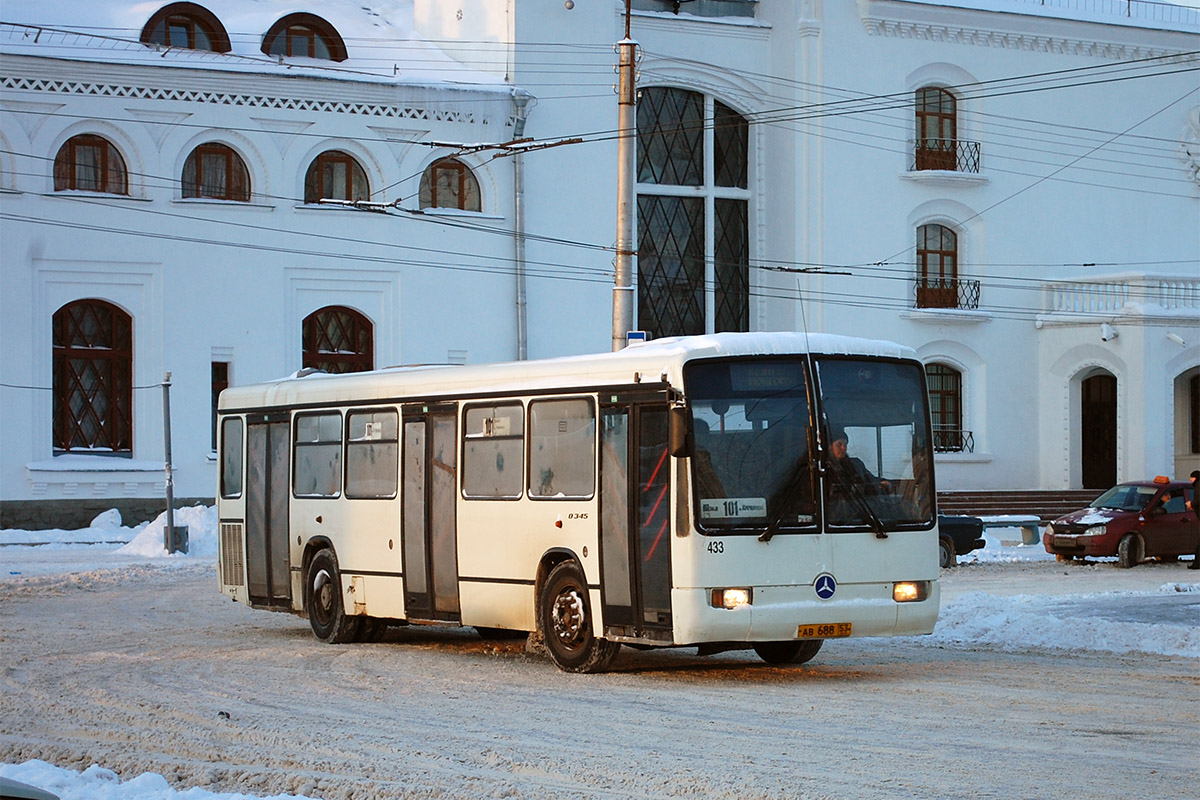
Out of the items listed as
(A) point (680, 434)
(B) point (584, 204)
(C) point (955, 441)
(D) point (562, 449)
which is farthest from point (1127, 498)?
(A) point (680, 434)

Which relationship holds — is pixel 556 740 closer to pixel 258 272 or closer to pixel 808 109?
pixel 258 272

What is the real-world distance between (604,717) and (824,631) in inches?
107

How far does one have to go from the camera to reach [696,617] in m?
13.4

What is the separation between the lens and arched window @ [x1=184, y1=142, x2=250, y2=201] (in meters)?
37.6

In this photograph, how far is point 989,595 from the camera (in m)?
20.4

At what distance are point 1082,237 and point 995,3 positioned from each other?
22.2 ft

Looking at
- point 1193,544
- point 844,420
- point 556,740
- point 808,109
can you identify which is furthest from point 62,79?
point 556,740

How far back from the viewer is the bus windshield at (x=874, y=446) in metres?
14.0

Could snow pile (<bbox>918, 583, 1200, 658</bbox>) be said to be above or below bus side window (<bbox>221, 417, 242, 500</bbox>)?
below

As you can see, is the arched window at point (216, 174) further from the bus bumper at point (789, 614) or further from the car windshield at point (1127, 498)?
the bus bumper at point (789, 614)

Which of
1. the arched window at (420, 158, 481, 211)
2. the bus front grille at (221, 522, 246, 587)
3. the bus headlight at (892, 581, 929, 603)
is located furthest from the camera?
the arched window at (420, 158, 481, 211)

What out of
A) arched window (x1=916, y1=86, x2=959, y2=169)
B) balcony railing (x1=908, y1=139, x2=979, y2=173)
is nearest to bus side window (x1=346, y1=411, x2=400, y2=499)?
balcony railing (x1=908, y1=139, x2=979, y2=173)

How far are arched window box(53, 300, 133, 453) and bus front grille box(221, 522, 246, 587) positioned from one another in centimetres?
1770

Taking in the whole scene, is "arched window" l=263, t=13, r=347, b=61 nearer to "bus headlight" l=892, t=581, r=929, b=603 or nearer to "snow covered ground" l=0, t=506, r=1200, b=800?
"snow covered ground" l=0, t=506, r=1200, b=800
